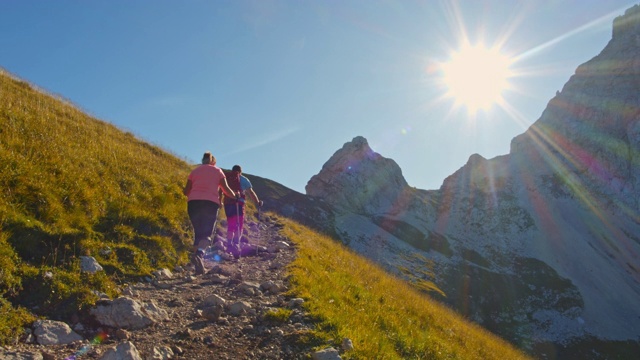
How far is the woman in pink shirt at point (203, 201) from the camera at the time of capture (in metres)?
10.9

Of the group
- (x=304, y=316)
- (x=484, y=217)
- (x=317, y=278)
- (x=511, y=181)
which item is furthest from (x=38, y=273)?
(x=511, y=181)

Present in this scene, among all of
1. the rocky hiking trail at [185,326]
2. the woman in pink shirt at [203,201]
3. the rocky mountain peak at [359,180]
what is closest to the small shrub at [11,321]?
the rocky hiking trail at [185,326]

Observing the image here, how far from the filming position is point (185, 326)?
21.7 feet

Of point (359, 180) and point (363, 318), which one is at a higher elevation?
point (359, 180)

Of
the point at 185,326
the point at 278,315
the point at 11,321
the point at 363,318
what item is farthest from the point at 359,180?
the point at 11,321

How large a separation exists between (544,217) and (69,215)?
131m

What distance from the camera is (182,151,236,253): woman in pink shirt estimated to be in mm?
10945

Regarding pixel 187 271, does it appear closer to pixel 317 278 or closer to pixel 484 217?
pixel 317 278

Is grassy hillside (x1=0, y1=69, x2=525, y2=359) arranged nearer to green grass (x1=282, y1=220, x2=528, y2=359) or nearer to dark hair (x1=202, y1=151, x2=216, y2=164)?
green grass (x1=282, y1=220, x2=528, y2=359)

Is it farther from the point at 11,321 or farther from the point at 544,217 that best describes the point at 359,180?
the point at 11,321

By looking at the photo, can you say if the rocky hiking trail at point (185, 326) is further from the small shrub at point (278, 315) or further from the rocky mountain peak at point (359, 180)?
the rocky mountain peak at point (359, 180)

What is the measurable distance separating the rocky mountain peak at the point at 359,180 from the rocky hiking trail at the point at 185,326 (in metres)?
102

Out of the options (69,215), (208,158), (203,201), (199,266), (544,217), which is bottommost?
(199,266)

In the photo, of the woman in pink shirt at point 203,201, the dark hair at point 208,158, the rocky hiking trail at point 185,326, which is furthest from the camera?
the dark hair at point 208,158
